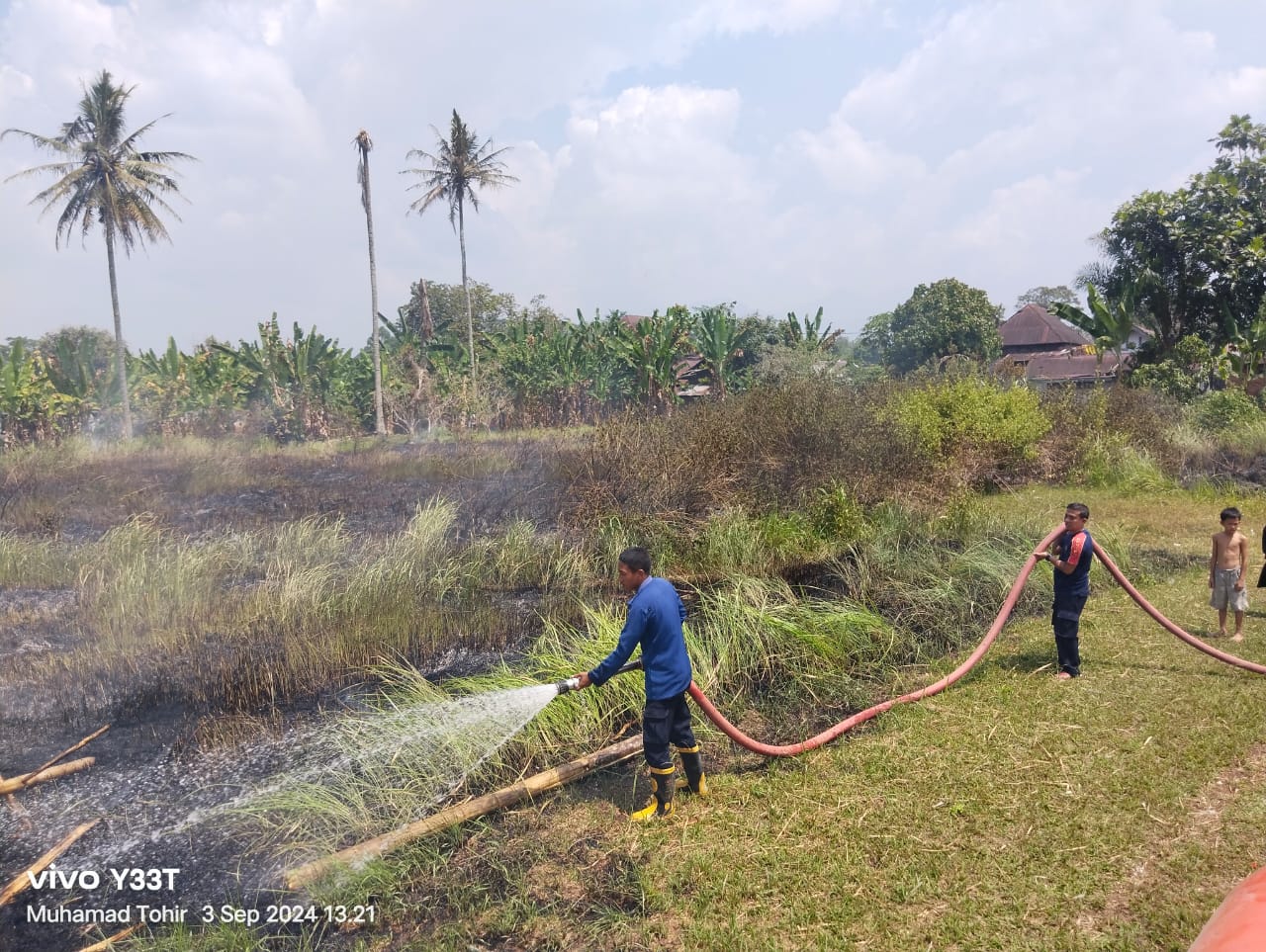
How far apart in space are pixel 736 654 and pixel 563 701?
5.28 ft

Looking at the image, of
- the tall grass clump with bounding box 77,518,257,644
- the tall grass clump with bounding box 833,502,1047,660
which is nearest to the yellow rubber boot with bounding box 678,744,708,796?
the tall grass clump with bounding box 833,502,1047,660

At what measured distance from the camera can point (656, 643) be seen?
437cm

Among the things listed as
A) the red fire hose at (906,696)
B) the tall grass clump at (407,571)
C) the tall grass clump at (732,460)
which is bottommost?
the red fire hose at (906,696)

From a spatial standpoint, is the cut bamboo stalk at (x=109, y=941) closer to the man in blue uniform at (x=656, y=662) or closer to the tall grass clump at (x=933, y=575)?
the man in blue uniform at (x=656, y=662)

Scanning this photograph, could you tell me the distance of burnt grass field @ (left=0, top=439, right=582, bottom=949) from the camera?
4.39 m

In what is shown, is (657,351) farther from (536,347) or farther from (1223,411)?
(1223,411)

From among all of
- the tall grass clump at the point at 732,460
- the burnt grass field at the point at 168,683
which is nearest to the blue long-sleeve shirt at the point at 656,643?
the burnt grass field at the point at 168,683

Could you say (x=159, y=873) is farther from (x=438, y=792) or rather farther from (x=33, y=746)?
(x=33, y=746)

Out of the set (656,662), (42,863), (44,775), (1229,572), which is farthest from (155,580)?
(1229,572)

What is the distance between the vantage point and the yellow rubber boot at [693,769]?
4574 mm

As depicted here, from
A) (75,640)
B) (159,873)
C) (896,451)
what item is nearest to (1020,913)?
(159,873)

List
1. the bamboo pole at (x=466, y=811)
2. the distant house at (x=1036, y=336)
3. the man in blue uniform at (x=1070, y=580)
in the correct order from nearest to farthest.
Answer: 1. the bamboo pole at (x=466, y=811)
2. the man in blue uniform at (x=1070, y=580)
3. the distant house at (x=1036, y=336)

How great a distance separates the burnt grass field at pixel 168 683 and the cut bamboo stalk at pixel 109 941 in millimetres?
207

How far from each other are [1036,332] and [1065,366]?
4.88 metres
